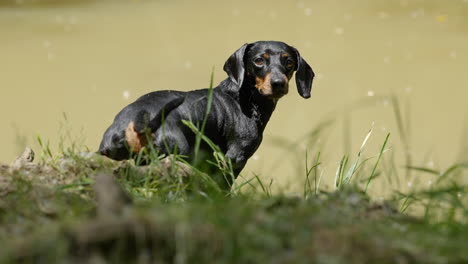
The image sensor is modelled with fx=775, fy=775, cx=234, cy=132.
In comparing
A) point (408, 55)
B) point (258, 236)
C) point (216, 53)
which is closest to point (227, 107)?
point (258, 236)

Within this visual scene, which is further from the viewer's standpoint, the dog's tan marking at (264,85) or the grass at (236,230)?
the dog's tan marking at (264,85)

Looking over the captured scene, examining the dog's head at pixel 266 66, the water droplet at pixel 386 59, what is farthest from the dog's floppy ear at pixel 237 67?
the water droplet at pixel 386 59

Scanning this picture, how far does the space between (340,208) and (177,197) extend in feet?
2.67

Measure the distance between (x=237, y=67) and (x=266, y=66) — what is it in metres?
0.21

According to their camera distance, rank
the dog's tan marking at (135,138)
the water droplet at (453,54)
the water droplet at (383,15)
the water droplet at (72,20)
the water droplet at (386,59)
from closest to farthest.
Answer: the dog's tan marking at (135,138) → the water droplet at (386,59) → the water droplet at (453,54) → the water droplet at (72,20) → the water droplet at (383,15)

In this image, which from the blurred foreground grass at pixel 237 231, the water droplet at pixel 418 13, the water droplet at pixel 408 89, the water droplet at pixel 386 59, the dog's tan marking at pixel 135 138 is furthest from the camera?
the water droplet at pixel 418 13

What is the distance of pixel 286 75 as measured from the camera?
174 inches

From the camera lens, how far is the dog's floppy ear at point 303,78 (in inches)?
184

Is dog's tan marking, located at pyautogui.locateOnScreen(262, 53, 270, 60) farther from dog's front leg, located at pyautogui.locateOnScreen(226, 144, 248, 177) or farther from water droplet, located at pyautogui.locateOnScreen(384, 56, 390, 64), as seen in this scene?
water droplet, located at pyautogui.locateOnScreen(384, 56, 390, 64)

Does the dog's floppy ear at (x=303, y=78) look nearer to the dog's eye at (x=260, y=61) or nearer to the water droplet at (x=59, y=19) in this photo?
the dog's eye at (x=260, y=61)

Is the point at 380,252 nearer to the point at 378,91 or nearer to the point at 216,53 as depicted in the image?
the point at 378,91

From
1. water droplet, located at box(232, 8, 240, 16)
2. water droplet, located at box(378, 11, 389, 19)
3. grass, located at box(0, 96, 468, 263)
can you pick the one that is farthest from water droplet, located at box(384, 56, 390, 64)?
grass, located at box(0, 96, 468, 263)

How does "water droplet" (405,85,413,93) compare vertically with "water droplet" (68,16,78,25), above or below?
below

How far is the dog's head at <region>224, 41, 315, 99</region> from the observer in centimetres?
425
